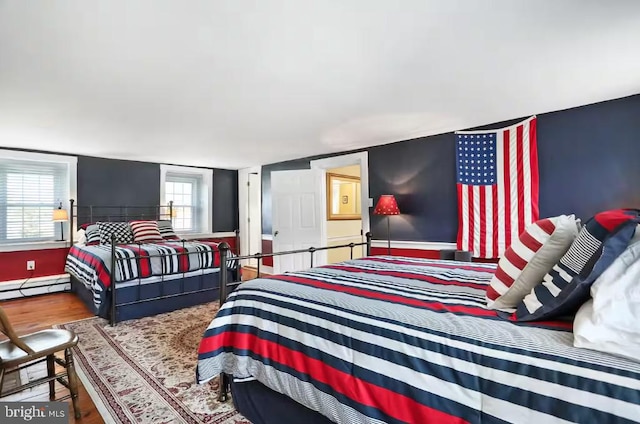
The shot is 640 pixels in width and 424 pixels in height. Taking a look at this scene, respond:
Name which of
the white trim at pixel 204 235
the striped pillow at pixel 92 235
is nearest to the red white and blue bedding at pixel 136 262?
the striped pillow at pixel 92 235

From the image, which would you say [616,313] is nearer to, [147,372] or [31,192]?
[147,372]

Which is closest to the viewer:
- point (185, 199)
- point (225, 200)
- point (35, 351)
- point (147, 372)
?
point (35, 351)

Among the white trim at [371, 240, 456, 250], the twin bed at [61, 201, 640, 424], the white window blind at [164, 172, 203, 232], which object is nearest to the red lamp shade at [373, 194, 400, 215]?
the white trim at [371, 240, 456, 250]

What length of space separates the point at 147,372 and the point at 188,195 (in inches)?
173

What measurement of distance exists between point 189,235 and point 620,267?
606 cm

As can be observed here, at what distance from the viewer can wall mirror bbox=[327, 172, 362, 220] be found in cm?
565

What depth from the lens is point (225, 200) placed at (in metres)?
6.65

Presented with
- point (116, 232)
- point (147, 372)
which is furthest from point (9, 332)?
point (116, 232)

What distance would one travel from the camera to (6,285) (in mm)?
4309

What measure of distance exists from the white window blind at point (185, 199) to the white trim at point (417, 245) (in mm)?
3612

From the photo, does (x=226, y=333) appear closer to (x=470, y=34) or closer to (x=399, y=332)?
(x=399, y=332)

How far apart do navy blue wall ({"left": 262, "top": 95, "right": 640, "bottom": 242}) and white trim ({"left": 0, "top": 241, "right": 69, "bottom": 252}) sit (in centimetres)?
480

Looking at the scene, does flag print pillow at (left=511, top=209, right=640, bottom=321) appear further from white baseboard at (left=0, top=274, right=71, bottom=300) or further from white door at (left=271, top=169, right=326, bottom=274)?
white baseboard at (left=0, top=274, right=71, bottom=300)

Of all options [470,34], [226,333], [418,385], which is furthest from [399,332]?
[470,34]
